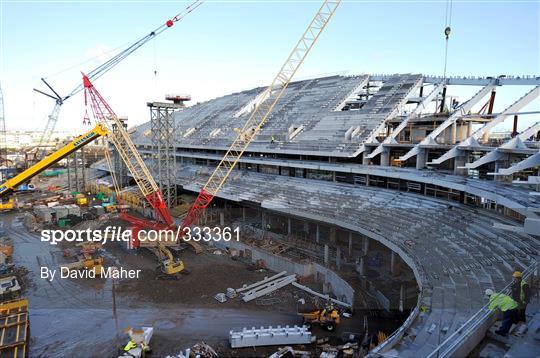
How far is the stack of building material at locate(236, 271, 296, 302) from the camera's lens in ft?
85.3

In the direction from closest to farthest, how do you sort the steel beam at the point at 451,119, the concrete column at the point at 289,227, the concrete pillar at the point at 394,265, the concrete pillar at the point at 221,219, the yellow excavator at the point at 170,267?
the concrete pillar at the point at 394,265
the yellow excavator at the point at 170,267
the steel beam at the point at 451,119
the concrete column at the point at 289,227
the concrete pillar at the point at 221,219

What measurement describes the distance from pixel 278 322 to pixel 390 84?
3917 cm

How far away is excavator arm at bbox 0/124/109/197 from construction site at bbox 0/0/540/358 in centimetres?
26

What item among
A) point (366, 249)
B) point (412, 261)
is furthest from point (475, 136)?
point (412, 261)

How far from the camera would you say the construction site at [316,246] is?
58.9ft

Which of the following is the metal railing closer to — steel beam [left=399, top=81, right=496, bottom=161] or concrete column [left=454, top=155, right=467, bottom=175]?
concrete column [left=454, top=155, right=467, bottom=175]

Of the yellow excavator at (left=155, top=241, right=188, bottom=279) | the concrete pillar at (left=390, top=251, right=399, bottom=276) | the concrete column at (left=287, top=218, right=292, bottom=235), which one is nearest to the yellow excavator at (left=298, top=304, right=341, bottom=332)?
the concrete pillar at (left=390, top=251, right=399, bottom=276)

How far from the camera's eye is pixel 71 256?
34312mm

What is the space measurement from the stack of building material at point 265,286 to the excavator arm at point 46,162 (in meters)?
27.3

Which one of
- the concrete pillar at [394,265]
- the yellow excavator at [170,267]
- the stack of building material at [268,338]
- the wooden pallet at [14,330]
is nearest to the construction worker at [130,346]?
the wooden pallet at [14,330]

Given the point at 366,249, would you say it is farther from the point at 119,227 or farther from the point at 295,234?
the point at 119,227

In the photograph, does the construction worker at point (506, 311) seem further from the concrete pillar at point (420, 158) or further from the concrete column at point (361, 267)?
the concrete pillar at point (420, 158)

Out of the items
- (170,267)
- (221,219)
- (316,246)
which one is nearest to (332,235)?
(316,246)

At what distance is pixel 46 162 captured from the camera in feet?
133
